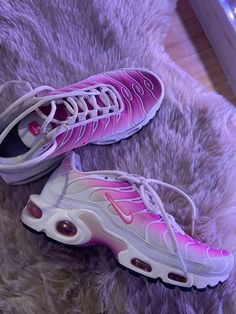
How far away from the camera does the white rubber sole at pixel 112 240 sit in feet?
2.17

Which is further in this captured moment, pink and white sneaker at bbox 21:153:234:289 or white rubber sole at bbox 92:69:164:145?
white rubber sole at bbox 92:69:164:145

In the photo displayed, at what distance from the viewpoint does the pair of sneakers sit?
0.66 m

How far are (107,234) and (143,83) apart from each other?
0.29 m

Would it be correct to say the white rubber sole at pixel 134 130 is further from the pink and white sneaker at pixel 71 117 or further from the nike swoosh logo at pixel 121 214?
the nike swoosh logo at pixel 121 214

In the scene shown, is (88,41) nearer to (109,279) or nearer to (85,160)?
(85,160)

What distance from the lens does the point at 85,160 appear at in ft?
2.53

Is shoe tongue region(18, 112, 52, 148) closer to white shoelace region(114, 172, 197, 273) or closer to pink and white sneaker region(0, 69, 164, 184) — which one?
pink and white sneaker region(0, 69, 164, 184)

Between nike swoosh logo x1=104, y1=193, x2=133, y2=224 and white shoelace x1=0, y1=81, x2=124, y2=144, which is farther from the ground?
white shoelace x1=0, y1=81, x2=124, y2=144

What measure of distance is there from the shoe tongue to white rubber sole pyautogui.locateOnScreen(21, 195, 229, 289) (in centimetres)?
9

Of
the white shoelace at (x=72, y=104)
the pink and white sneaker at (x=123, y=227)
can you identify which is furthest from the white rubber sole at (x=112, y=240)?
the white shoelace at (x=72, y=104)

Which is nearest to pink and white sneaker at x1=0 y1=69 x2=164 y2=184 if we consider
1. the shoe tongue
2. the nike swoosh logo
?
the shoe tongue

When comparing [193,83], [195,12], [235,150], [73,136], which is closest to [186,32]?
[195,12]

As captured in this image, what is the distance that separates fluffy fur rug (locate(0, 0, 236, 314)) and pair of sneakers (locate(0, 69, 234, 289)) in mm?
37

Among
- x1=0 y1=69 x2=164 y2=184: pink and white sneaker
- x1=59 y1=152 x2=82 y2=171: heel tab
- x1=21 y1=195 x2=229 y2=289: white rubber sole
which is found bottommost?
x1=21 y1=195 x2=229 y2=289: white rubber sole
